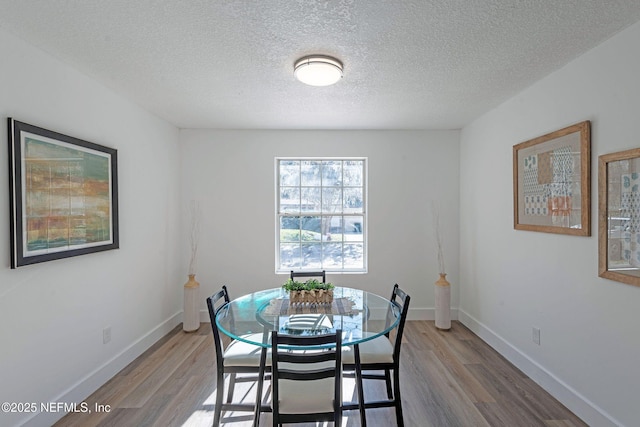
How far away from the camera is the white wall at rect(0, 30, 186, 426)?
6.64 ft

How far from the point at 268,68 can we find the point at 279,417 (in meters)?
2.31

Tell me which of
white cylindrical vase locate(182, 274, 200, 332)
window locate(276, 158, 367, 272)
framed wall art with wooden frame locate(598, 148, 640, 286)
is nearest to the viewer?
framed wall art with wooden frame locate(598, 148, 640, 286)

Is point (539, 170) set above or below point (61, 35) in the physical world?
below

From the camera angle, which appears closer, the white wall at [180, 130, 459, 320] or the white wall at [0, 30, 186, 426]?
the white wall at [0, 30, 186, 426]

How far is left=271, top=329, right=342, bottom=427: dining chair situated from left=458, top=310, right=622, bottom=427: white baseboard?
1.75 meters

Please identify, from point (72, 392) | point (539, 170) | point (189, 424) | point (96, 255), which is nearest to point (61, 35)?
point (96, 255)

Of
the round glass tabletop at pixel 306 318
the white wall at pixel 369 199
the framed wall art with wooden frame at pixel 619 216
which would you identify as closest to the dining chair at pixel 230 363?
the round glass tabletop at pixel 306 318

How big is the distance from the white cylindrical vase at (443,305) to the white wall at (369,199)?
13.2 inches

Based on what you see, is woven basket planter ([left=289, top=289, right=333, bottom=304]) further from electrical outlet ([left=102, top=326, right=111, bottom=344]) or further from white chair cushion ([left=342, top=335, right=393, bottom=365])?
electrical outlet ([left=102, top=326, right=111, bottom=344])

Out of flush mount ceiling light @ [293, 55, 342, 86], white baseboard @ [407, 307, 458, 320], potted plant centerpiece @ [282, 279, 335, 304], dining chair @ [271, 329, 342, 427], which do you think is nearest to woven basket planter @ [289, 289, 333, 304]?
potted plant centerpiece @ [282, 279, 335, 304]

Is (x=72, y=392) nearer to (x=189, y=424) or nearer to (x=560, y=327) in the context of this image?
(x=189, y=424)

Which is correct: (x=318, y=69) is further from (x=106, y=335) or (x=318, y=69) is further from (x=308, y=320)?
(x=106, y=335)

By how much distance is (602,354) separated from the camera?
2156mm

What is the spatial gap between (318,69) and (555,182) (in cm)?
205
